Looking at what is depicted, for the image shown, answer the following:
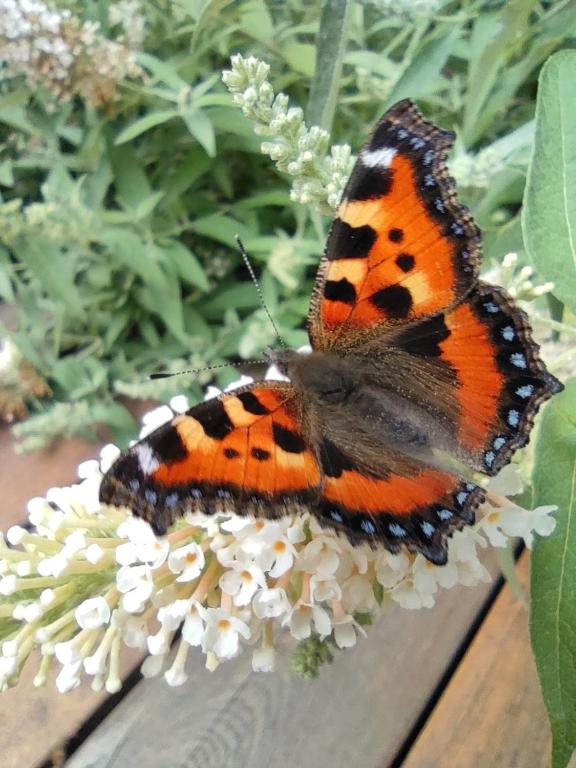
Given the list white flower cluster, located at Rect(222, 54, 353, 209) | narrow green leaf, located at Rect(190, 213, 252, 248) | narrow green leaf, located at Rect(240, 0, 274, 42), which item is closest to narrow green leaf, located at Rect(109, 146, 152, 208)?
narrow green leaf, located at Rect(190, 213, 252, 248)

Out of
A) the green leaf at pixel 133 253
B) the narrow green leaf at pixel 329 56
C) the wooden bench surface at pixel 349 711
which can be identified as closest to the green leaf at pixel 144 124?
the green leaf at pixel 133 253

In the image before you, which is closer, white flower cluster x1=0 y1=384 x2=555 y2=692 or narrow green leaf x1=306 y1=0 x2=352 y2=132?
white flower cluster x1=0 y1=384 x2=555 y2=692

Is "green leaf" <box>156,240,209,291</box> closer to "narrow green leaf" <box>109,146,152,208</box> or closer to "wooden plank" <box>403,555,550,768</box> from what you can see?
A: "narrow green leaf" <box>109,146,152,208</box>

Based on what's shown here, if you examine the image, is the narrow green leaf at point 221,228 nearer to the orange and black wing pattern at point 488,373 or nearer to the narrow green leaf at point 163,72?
the narrow green leaf at point 163,72

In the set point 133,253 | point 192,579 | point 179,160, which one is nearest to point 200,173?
point 179,160

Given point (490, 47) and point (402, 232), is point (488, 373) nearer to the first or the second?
point (402, 232)
